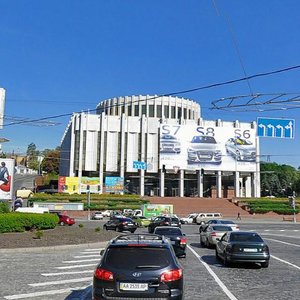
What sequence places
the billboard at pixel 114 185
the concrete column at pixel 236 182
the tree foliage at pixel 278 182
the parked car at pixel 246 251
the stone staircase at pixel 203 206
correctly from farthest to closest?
the tree foliage at pixel 278 182 → the concrete column at pixel 236 182 → the billboard at pixel 114 185 → the stone staircase at pixel 203 206 → the parked car at pixel 246 251

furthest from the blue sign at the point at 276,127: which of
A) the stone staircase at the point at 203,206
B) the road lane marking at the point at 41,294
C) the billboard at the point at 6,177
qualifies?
the stone staircase at the point at 203,206

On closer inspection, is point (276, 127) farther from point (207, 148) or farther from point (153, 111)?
point (153, 111)

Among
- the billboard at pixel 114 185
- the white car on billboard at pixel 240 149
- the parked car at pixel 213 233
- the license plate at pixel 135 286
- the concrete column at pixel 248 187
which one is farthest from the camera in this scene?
the concrete column at pixel 248 187

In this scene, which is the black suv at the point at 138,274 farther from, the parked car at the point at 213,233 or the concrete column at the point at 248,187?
the concrete column at the point at 248,187

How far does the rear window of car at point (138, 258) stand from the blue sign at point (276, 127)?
1588 centimetres

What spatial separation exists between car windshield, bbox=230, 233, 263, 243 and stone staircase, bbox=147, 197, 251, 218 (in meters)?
57.5

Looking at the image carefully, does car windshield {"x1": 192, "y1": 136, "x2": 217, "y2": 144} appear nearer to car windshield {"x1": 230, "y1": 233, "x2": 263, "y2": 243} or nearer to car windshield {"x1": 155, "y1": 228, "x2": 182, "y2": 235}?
car windshield {"x1": 155, "y1": 228, "x2": 182, "y2": 235}

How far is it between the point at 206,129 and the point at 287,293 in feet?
272

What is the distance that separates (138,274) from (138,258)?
0.33m

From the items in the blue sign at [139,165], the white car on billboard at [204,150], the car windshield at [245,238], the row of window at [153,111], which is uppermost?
the row of window at [153,111]

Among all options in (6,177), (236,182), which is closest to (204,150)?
(236,182)

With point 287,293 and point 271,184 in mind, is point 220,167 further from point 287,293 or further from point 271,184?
point 287,293

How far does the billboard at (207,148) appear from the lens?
9150cm

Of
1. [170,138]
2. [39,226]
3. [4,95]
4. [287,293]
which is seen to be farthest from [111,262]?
[170,138]
